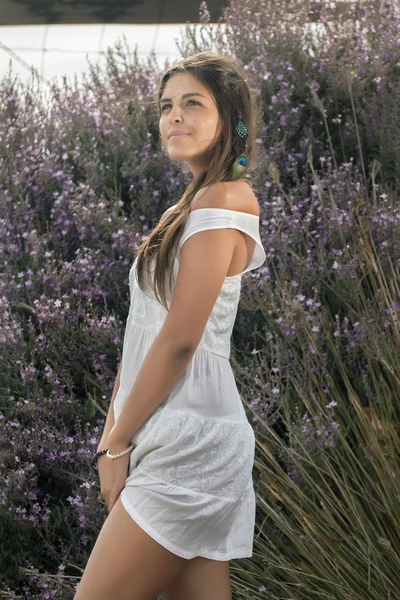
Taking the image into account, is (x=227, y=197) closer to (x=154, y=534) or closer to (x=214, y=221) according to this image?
(x=214, y=221)

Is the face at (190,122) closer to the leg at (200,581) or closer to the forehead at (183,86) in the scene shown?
the forehead at (183,86)

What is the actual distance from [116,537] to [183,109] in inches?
34.8

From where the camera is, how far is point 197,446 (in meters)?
1.71

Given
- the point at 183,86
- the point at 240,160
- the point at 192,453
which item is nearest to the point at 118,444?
the point at 192,453

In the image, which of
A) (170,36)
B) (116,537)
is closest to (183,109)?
(116,537)

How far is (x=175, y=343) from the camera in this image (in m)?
1.68

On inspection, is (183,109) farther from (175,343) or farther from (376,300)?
(376,300)

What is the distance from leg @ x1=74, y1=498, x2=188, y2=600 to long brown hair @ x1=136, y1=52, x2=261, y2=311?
1.46ft

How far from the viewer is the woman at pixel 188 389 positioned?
1.65 metres

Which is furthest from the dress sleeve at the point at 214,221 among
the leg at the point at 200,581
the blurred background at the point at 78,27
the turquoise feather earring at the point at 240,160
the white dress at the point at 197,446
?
the blurred background at the point at 78,27

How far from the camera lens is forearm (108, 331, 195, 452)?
5.55ft

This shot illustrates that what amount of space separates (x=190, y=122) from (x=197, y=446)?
2.20ft

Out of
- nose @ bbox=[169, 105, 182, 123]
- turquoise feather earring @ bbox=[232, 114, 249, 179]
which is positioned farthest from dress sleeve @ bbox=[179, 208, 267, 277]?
nose @ bbox=[169, 105, 182, 123]

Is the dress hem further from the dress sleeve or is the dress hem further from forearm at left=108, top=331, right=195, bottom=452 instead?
the dress sleeve
